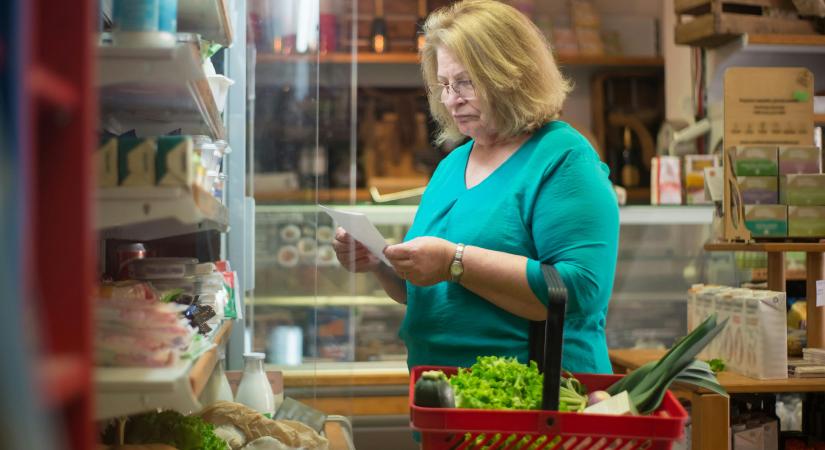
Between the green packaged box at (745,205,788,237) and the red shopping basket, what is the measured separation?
2277mm

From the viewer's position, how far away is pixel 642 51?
256 inches

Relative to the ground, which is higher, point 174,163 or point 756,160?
point 756,160

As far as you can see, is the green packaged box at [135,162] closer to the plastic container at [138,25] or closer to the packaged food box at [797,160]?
the plastic container at [138,25]

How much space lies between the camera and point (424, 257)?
198 cm

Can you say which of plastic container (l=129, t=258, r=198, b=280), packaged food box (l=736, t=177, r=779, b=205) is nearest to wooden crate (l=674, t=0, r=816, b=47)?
packaged food box (l=736, t=177, r=779, b=205)

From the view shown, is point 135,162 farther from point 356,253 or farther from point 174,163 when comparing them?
point 356,253

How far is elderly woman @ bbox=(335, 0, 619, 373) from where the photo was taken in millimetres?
1958

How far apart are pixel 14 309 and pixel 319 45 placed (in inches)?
89.9

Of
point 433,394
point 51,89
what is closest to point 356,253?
point 433,394

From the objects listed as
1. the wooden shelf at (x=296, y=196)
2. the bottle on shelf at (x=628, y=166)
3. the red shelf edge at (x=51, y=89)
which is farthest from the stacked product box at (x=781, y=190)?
the red shelf edge at (x=51, y=89)

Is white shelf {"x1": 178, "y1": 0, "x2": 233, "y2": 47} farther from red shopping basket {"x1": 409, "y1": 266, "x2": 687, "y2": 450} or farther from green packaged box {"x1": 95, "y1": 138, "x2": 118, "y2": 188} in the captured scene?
red shopping basket {"x1": 409, "y1": 266, "x2": 687, "y2": 450}

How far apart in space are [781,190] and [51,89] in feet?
10.9

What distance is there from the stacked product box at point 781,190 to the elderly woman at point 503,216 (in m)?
1.62

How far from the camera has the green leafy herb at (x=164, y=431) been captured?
1.93 m
